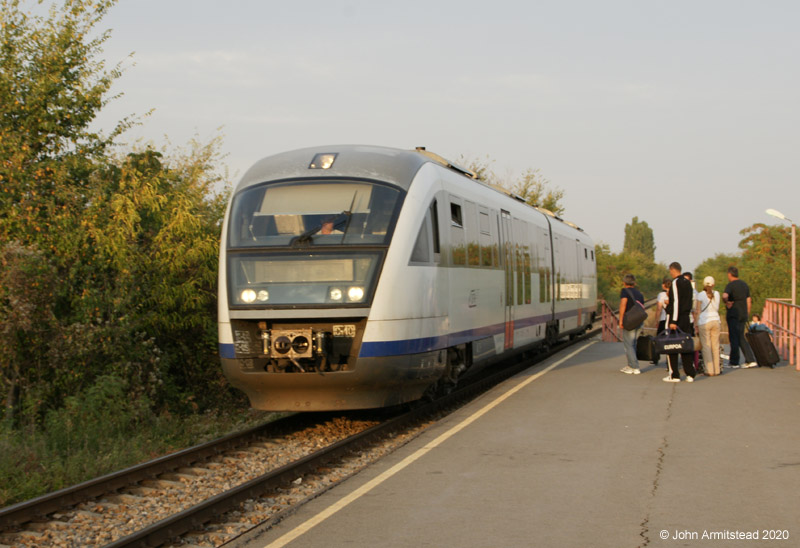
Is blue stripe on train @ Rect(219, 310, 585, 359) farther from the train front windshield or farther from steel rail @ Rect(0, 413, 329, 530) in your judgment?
steel rail @ Rect(0, 413, 329, 530)

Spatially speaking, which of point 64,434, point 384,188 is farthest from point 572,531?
point 64,434

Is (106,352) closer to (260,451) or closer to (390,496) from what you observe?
(260,451)

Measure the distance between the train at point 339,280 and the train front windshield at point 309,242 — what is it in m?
0.01

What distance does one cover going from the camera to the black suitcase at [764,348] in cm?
1576

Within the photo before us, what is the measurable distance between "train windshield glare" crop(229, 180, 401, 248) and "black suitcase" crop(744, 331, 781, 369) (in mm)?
8568

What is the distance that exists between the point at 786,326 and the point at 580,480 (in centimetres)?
1223

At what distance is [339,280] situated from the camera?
9.70m

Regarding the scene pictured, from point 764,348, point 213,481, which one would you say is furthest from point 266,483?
point 764,348

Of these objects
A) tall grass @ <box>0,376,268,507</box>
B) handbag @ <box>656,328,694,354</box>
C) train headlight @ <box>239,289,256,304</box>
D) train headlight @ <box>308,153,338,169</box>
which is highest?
train headlight @ <box>308,153,338,169</box>

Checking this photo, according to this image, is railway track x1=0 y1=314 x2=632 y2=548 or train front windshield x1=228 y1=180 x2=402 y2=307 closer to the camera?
railway track x1=0 y1=314 x2=632 y2=548

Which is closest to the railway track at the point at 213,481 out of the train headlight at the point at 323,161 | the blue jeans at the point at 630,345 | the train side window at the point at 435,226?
the train side window at the point at 435,226

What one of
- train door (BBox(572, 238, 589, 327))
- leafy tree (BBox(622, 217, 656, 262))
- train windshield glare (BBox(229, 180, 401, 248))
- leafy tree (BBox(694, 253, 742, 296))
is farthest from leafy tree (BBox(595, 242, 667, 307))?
train windshield glare (BBox(229, 180, 401, 248))

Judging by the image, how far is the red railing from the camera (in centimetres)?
1611

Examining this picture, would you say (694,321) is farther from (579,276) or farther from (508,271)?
(579,276)
